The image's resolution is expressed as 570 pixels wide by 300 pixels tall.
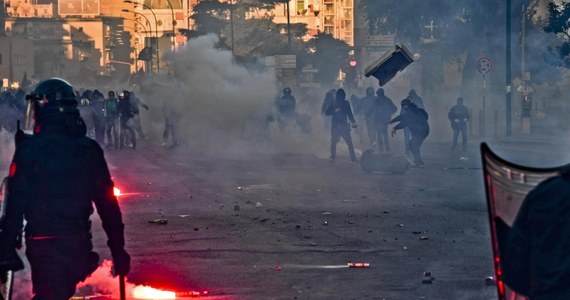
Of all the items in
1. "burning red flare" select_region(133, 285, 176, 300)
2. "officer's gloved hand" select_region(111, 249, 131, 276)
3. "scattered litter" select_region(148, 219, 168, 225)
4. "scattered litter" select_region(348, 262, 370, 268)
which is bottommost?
"scattered litter" select_region(148, 219, 168, 225)

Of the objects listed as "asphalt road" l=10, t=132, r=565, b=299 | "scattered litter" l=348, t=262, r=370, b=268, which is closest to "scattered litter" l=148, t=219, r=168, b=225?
"asphalt road" l=10, t=132, r=565, b=299

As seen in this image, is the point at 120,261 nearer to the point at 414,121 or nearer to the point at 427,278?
the point at 427,278

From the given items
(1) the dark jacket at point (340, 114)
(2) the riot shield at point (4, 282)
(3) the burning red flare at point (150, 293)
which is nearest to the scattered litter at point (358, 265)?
(3) the burning red flare at point (150, 293)

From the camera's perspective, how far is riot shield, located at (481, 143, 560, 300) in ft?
14.9

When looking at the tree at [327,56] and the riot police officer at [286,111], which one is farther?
the tree at [327,56]

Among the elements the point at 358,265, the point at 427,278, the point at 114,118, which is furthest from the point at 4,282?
the point at 114,118

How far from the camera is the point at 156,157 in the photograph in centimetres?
3170

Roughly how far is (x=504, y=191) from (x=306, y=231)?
32.9ft

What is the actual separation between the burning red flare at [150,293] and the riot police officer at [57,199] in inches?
115

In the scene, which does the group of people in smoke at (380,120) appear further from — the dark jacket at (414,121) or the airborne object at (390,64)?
the airborne object at (390,64)

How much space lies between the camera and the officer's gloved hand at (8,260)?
6.54 meters

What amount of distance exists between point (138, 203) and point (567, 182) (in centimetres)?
1451

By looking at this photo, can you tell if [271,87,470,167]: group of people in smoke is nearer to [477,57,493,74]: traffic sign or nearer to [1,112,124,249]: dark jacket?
[477,57,493,74]: traffic sign

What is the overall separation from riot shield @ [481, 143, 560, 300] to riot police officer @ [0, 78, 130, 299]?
8.56ft
